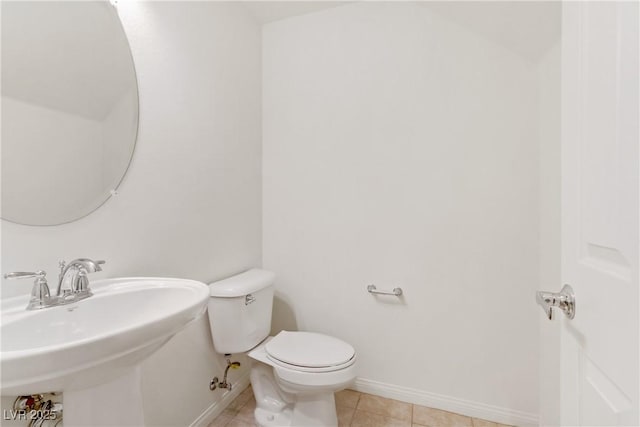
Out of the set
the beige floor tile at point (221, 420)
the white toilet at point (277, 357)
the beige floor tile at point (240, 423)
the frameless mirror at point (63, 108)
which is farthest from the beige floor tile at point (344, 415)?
the frameless mirror at point (63, 108)

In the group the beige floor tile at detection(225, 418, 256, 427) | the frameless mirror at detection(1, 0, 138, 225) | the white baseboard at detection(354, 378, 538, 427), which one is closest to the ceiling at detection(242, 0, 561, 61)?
the frameless mirror at detection(1, 0, 138, 225)

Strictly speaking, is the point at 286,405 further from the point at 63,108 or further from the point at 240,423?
the point at 63,108

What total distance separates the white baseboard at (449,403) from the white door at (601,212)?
1125 millimetres

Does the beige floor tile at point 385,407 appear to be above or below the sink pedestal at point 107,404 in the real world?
below

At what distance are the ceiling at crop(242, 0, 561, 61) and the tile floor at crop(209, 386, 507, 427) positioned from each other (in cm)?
188

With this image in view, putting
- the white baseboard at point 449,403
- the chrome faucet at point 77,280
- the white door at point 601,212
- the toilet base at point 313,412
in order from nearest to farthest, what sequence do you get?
the white door at point 601,212, the chrome faucet at point 77,280, the toilet base at point 313,412, the white baseboard at point 449,403

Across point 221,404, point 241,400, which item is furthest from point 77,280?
point 241,400

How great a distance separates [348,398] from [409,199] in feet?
3.97

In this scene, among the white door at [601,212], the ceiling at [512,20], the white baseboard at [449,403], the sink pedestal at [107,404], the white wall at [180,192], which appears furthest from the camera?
the white baseboard at [449,403]

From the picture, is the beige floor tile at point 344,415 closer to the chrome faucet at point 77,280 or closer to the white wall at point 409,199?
the white wall at point 409,199

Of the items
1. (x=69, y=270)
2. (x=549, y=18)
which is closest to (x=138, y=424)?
(x=69, y=270)

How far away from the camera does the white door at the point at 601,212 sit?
0.46m

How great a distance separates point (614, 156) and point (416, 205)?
1.25 meters

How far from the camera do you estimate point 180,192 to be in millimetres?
1431
